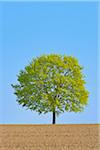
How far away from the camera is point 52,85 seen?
48.5m

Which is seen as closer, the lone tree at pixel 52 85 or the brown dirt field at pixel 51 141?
the brown dirt field at pixel 51 141

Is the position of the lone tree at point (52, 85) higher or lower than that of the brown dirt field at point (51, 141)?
higher

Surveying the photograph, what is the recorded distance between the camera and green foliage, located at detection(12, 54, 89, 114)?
4809 centimetres

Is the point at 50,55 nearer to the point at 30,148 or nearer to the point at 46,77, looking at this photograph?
the point at 46,77

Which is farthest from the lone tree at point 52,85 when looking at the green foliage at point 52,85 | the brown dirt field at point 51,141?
the brown dirt field at point 51,141

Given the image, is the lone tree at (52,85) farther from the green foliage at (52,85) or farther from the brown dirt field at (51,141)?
the brown dirt field at (51,141)

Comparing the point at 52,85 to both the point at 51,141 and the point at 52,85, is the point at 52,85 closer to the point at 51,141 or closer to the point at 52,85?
the point at 52,85

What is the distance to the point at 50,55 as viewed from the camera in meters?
49.2

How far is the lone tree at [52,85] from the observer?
4809 centimetres

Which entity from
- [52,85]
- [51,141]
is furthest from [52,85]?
[51,141]

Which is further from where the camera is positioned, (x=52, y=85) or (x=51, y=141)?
(x=52, y=85)

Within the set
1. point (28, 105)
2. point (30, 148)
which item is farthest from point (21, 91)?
point (30, 148)

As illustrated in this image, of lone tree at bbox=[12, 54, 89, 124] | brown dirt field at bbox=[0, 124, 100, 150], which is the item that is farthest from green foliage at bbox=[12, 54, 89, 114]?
brown dirt field at bbox=[0, 124, 100, 150]

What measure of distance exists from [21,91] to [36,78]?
222 centimetres
